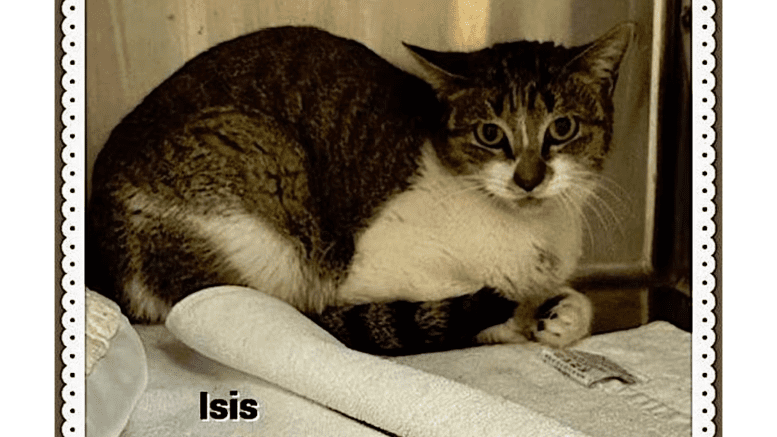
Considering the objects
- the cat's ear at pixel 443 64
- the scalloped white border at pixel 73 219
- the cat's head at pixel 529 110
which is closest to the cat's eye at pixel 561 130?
the cat's head at pixel 529 110

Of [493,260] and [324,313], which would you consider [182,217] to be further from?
[493,260]

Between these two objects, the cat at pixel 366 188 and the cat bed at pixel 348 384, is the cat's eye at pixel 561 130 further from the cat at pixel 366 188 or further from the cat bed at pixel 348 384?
the cat bed at pixel 348 384

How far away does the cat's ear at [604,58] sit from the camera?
3.50 ft

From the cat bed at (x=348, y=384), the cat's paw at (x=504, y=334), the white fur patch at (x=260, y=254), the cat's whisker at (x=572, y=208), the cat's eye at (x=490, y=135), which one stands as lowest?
the cat bed at (x=348, y=384)

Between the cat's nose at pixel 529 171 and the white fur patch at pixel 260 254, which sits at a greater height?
the cat's nose at pixel 529 171

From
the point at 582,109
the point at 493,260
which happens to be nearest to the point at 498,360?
the point at 493,260

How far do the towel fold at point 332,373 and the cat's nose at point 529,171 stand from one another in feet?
0.72

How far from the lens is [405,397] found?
1005 mm

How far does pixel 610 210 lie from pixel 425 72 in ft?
0.80

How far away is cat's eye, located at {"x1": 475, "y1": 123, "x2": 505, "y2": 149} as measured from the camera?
41.9 inches

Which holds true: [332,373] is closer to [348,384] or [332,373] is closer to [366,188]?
[348,384]

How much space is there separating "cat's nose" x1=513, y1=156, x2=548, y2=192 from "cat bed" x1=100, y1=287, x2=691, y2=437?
18 cm

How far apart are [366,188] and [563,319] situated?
0.25 meters
